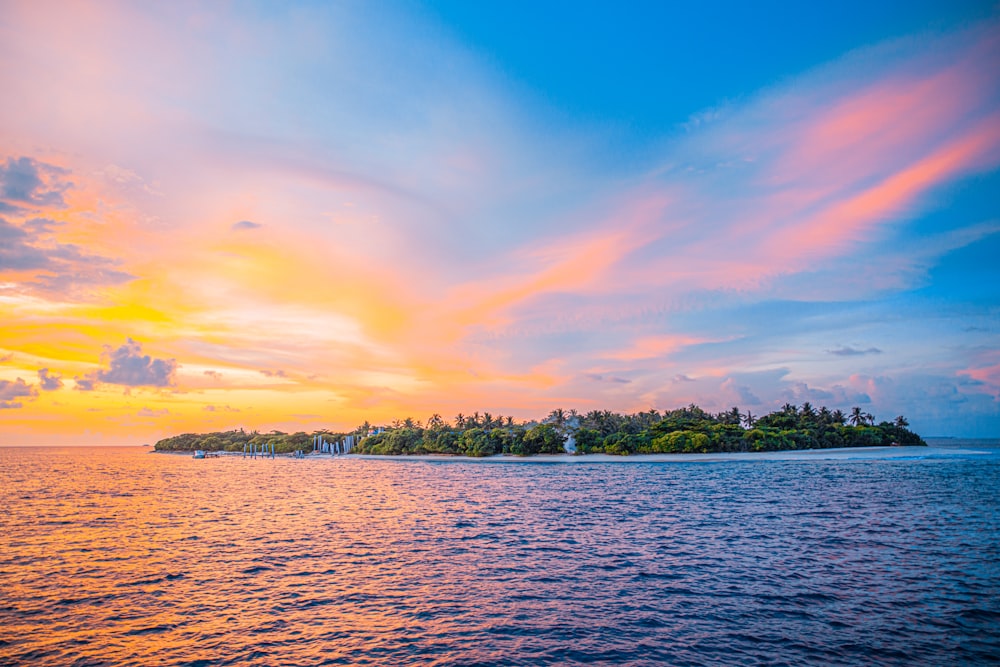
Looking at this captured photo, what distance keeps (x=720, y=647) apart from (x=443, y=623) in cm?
1163

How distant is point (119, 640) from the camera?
70.1 feet

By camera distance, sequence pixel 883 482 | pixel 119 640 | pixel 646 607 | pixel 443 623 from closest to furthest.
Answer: pixel 119 640
pixel 443 623
pixel 646 607
pixel 883 482

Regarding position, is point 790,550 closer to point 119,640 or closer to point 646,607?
point 646,607

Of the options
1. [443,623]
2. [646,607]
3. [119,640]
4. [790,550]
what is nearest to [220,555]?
[119,640]

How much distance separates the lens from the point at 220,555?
1470 inches

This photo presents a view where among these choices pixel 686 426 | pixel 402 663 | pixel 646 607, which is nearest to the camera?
pixel 402 663

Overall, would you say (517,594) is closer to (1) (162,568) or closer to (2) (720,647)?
(2) (720,647)

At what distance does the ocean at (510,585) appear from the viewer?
20.1 m

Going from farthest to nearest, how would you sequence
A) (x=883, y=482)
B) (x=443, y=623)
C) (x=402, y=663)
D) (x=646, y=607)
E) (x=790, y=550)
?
(x=883, y=482) < (x=790, y=550) < (x=646, y=607) < (x=443, y=623) < (x=402, y=663)

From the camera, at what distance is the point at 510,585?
2886cm

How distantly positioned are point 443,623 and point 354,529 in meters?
27.8

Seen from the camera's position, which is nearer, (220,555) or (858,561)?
(858,561)

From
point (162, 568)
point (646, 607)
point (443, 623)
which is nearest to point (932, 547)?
point (646, 607)

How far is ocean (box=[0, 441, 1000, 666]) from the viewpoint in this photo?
2006 cm
